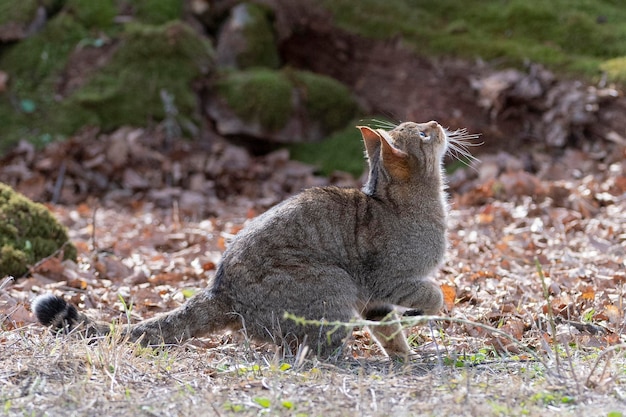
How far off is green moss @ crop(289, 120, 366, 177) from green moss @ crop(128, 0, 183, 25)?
9.90 ft

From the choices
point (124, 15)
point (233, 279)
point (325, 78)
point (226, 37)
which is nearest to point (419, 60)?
point (325, 78)

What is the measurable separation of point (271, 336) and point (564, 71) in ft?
25.9

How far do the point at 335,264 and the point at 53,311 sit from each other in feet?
5.62

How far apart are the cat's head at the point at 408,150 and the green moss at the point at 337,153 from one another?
5.48 meters

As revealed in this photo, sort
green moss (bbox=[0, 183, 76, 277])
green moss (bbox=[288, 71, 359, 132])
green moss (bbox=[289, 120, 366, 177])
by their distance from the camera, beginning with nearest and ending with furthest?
green moss (bbox=[0, 183, 76, 277]) < green moss (bbox=[289, 120, 366, 177]) < green moss (bbox=[288, 71, 359, 132])

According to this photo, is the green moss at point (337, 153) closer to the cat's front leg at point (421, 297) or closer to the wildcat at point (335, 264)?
the wildcat at point (335, 264)

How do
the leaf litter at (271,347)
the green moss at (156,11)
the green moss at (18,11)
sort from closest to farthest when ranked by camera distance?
1. the leaf litter at (271,347)
2. the green moss at (18,11)
3. the green moss at (156,11)

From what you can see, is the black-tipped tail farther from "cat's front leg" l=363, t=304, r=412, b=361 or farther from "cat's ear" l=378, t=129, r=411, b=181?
"cat's ear" l=378, t=129, r=411, b=181

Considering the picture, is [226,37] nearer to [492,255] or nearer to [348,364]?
[492,255]

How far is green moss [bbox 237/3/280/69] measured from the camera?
480 inches

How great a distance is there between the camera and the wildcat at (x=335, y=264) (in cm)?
457

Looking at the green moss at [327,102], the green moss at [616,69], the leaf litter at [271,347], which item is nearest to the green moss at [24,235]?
the leaf litter at [271,347]

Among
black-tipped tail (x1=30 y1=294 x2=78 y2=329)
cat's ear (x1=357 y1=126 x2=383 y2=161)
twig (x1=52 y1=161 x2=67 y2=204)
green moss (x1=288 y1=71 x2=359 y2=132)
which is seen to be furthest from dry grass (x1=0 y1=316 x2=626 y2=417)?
green moss (x1=288 y1=71 x2=359 y2=132)

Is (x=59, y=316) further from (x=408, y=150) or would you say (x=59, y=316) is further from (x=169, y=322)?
(x=408, y=150)
